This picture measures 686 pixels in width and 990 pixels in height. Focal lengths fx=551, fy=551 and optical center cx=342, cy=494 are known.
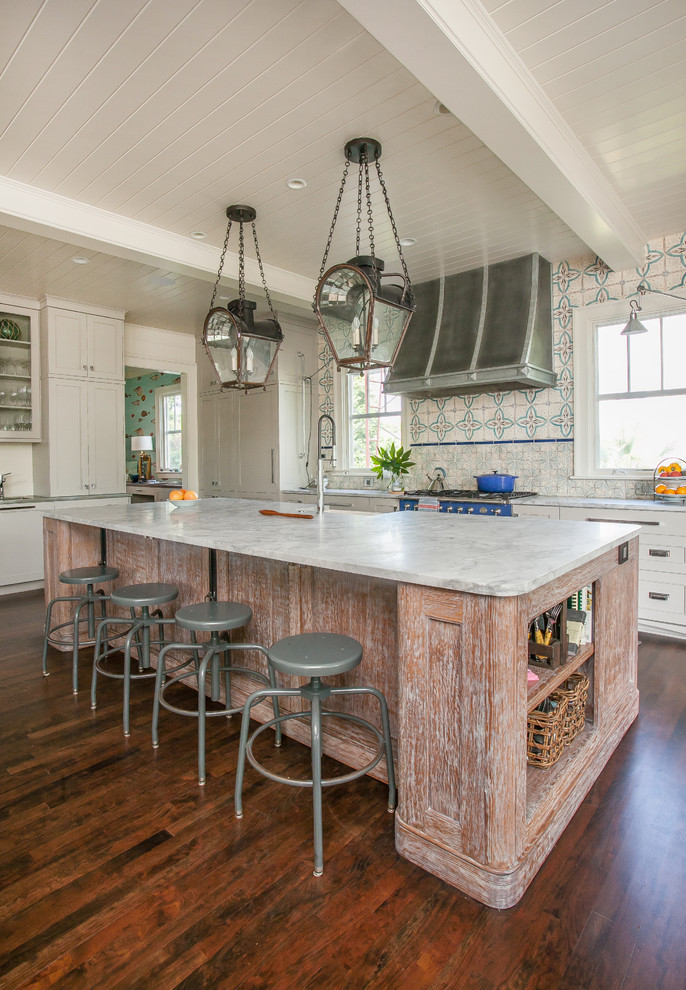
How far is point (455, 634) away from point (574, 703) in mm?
887

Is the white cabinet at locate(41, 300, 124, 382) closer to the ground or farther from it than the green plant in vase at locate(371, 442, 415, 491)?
farther from it

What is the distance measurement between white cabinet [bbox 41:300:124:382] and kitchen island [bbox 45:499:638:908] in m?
3.32

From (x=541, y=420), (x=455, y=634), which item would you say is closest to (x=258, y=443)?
(x=541, y=420)

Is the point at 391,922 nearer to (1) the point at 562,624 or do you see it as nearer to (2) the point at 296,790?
(2) the point at 296,790

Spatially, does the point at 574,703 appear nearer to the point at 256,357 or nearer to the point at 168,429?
the point at 256,357

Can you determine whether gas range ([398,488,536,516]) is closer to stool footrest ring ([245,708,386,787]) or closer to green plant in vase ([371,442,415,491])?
green plant in vase ([371,442,415,491])

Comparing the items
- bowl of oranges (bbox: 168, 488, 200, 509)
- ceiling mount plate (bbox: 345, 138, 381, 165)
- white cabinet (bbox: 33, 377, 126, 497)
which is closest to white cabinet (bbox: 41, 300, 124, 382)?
white cabinet (bbox: 33, 377, 126, 497)

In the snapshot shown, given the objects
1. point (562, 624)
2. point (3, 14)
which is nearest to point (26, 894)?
point (562, 624)

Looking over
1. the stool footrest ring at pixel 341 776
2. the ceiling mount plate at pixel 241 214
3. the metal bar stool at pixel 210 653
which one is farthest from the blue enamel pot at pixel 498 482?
the stool footrest ring at pixel 341 776

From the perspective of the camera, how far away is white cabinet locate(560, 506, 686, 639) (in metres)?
3.54

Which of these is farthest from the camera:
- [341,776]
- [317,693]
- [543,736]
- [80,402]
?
[80,402]

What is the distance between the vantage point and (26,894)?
150 cm

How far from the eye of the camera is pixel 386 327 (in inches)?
90.4

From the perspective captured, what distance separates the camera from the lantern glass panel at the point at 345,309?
2223 millimetres
